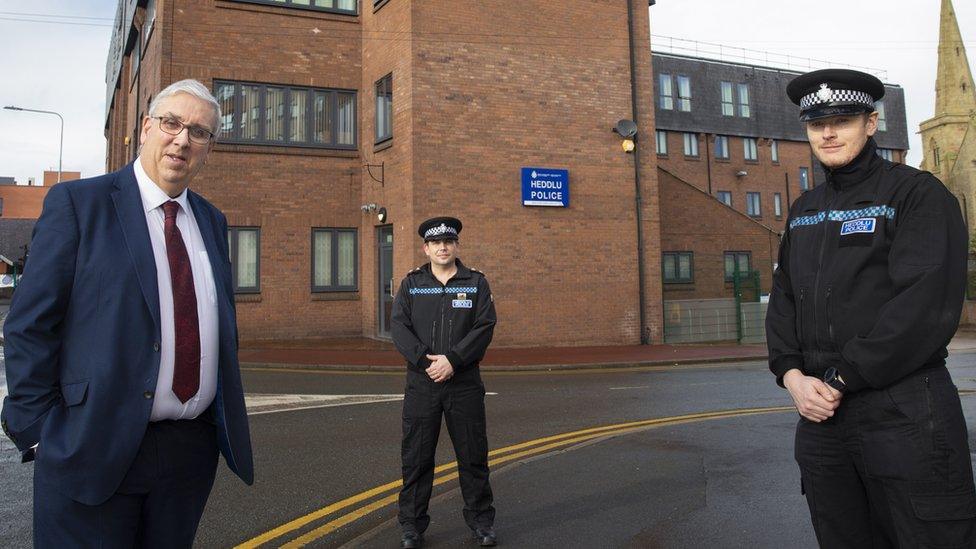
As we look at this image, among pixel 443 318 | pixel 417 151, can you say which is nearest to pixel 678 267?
pixel 417 151

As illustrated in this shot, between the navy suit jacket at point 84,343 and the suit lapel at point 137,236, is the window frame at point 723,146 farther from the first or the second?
the navy suit jacket at point 84,343

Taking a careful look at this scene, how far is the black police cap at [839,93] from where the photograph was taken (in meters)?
2.41

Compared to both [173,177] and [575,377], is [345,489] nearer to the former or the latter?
[173,177]

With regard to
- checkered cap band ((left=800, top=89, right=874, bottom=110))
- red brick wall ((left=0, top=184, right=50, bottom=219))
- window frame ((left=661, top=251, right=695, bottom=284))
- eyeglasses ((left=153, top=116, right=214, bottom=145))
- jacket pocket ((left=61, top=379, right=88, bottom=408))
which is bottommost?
jacket pocket ((left=61, top=379, right=88, bottom=408))

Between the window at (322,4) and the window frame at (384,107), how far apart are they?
255 cm

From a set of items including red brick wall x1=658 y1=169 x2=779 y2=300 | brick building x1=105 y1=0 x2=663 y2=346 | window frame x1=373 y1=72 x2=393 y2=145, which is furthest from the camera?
red brick wall x1=658 y1=169 x2=779 y2=300

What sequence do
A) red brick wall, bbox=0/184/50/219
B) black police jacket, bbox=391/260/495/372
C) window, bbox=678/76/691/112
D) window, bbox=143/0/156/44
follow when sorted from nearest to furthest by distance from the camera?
black police jacket, bbox=391/260/495/372, window, bbox=143/0/156/44, window, bbox=678/76/691/112, red brick wall, bbox=0/184/50/219

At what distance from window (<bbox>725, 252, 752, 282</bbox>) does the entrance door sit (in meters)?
12.8

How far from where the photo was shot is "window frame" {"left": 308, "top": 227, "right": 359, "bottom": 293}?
56.9ft

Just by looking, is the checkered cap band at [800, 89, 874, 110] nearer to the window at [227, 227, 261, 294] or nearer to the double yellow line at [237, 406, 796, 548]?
the double yellow line at [237, 406, 796, 548]

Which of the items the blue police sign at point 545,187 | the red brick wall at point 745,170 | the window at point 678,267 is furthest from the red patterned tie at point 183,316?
the red brick wall at point 745,170

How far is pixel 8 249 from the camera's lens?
6284 centimetres

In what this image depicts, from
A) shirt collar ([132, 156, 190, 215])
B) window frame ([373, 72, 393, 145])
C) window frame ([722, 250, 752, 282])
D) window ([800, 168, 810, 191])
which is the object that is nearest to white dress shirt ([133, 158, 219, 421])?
shirt collar ([132, 156, 190, 215])

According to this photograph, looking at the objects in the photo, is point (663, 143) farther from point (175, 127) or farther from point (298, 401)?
point (175, 127)
